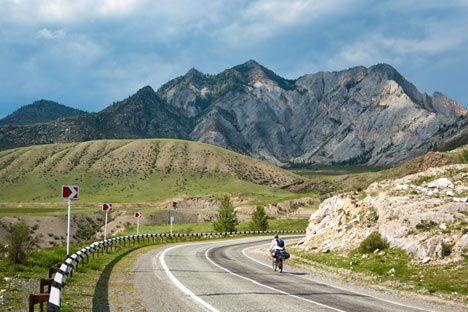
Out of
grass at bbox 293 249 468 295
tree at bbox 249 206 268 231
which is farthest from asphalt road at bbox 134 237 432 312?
tree at bbox 249 206 268 231

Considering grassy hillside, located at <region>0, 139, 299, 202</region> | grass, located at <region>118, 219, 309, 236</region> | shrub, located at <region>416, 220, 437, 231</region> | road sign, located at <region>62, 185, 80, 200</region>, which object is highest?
grassy hillside, located at <region>0, 139, 299, 202</region>

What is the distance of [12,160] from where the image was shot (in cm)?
18188

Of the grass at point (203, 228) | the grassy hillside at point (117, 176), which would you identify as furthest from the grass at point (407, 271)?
the grassy hillside at point (117, 176)

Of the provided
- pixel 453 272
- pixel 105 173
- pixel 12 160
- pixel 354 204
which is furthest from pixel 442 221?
pixel 12 160

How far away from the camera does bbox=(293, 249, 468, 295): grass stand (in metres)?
15.0

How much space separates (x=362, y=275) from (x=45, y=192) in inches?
5998

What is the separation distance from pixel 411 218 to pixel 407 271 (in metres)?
4.78

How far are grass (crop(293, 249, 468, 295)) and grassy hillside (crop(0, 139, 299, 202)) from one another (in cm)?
12764

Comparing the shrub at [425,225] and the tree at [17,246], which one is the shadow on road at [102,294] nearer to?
the tree at [17,246]

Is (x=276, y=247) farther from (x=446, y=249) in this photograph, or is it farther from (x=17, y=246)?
(x=17, y=246)

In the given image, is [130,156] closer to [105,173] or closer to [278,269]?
[105,173]

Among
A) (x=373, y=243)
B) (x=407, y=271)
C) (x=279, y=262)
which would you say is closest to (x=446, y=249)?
(x=407, y=271)

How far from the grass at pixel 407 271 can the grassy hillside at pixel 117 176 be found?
419 feet

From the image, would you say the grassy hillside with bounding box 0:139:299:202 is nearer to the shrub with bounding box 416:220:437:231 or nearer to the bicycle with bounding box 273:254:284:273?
the bicycle with bounding box 273:254:284:273
